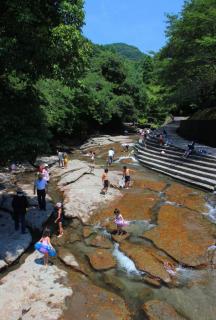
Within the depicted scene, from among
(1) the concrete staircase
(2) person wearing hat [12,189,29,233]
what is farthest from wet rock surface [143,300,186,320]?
(1) the concrete staircase

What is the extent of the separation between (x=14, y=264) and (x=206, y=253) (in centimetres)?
693

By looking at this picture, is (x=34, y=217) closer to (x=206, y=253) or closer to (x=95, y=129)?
(x=206, y=253)

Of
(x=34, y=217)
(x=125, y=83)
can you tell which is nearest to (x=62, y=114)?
(x=125, y=83)

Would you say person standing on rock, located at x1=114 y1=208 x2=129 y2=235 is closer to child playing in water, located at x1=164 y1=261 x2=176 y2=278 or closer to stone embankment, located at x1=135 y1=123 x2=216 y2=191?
child playing in water, located at x1=164 y1=261 x2=176 y2=278

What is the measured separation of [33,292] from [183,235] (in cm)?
677

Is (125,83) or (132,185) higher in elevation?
(125,83)

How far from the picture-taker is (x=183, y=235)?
597 inches

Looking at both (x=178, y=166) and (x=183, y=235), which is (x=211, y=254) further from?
(x=178, y=166)

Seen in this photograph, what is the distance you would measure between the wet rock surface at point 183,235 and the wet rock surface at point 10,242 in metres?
4.87

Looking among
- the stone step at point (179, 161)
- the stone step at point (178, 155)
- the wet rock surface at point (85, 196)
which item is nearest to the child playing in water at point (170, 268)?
the wet rock surface at point (85, 196)

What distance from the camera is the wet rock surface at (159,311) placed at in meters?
10.0

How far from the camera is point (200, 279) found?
477 inches

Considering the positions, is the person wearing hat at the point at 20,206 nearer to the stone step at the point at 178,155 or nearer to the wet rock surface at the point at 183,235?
the wet rock surface at the point at 183,235

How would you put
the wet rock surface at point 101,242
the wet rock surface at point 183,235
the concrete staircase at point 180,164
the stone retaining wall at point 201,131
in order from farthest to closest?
1. the stone retaining wall at point 201,131
2. the concrete staircase at point 180,164
3. the wet rock surface at point 101,242
4. the wet rock surface at point 183,235
